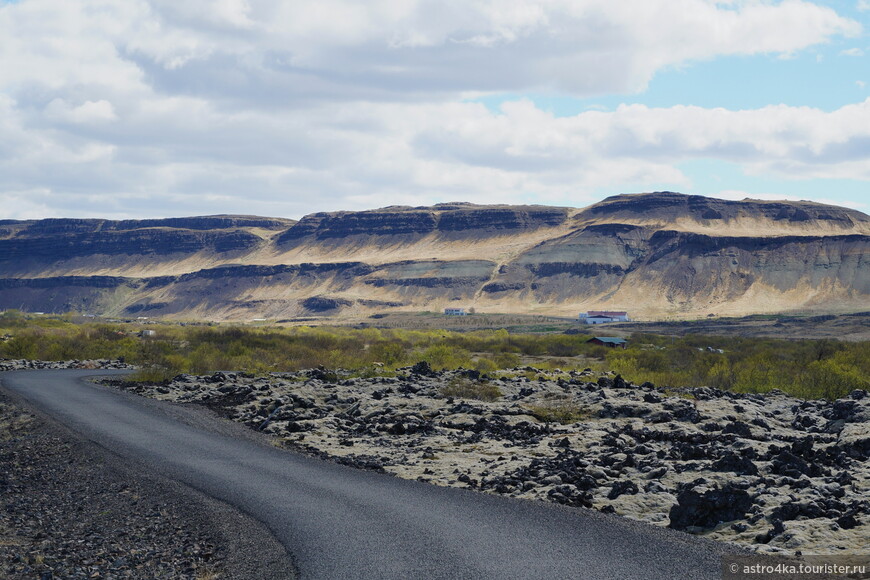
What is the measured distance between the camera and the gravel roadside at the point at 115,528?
41.2ft

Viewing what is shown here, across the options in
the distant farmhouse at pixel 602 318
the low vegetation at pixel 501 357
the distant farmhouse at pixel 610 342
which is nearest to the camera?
the low vegetation at pixel 501 357

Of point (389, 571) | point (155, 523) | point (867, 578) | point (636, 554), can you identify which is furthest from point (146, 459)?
point (867, 578)

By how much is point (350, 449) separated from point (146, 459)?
18.4 feet

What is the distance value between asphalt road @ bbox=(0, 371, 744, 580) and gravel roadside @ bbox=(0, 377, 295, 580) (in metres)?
0.56

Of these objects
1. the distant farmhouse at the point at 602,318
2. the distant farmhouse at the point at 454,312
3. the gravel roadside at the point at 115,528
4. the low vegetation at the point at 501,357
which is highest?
the gravel roadside at the point at 115,528

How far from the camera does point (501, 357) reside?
209ft

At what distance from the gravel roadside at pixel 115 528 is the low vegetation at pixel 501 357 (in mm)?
25543

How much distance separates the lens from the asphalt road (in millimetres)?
12039

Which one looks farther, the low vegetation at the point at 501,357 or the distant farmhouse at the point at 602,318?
the distant farmhouse at the point at 602,318

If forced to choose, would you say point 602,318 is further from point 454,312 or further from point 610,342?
point 610,342

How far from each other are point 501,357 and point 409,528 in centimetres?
4971

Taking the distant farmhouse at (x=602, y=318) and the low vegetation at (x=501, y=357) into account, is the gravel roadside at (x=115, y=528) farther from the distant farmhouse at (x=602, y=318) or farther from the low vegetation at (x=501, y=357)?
the distant farmhouse at (x=602, y=318)

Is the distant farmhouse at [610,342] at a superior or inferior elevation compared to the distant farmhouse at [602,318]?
superior

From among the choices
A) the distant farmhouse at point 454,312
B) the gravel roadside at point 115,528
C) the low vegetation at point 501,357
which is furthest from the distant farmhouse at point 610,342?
the distant farmhouse at point 454,312
